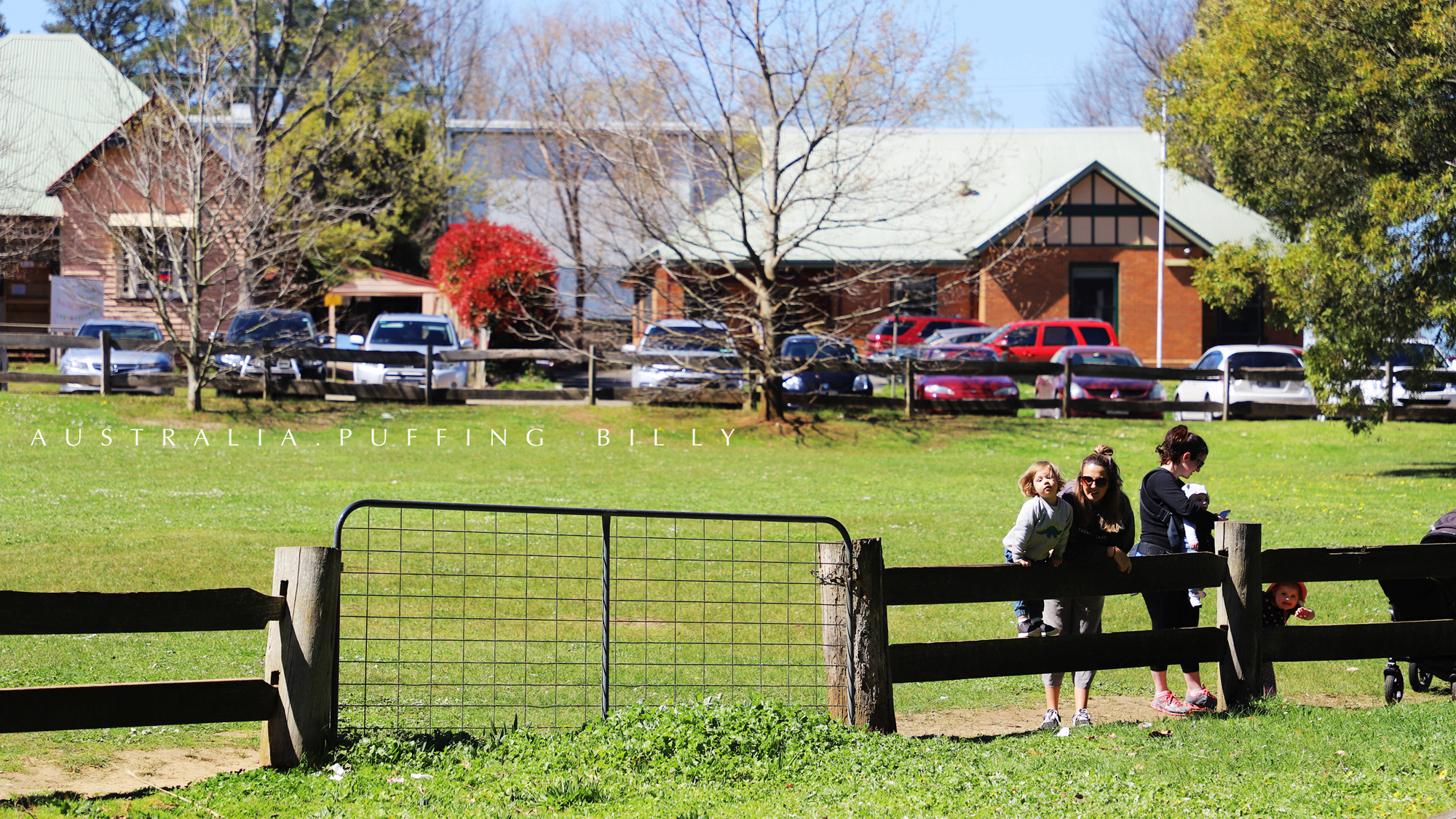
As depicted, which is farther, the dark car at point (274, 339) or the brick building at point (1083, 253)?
the brick building at point (1083, 253)

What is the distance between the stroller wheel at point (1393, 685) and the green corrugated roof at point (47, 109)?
1245 inches

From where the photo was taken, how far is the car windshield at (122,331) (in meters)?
28.2

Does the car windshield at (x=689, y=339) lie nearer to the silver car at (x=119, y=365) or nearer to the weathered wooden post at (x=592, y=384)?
the weathered wooden post at (x=592, y=384)

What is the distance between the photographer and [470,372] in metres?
33.8

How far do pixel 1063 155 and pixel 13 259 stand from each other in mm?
32537

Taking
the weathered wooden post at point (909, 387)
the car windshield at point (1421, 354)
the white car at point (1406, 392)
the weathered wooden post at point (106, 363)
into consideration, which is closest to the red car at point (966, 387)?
the weathered wooden post at point (909, 387)

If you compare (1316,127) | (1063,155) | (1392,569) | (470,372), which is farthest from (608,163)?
(1063,155)

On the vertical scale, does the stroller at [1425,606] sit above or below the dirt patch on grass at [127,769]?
above

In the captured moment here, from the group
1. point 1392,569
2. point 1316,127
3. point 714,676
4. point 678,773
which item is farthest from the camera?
point 1316,127

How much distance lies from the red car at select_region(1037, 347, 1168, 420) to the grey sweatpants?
19.4 meters

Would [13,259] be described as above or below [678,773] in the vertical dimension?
above

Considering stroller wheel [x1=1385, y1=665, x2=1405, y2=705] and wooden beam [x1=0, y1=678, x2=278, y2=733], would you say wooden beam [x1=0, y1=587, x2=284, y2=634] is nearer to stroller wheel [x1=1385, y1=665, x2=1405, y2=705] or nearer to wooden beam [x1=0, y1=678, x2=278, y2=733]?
wooden beam [x1=0, y1=678, x2=278, y2=733]

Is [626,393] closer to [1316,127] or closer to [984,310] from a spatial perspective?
[1316,127]

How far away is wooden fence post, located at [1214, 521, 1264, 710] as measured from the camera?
7227mm
